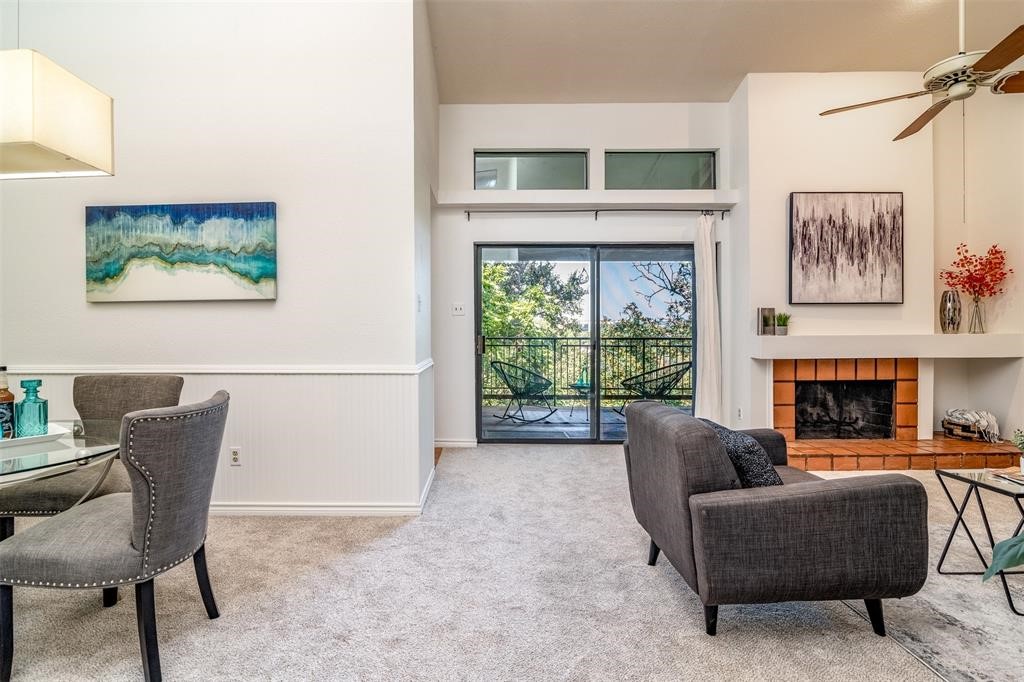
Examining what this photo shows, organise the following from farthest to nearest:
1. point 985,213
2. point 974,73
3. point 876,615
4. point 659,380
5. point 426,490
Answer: point 659,380
point 985,213
point 426,490
point 974,73
point 876,615

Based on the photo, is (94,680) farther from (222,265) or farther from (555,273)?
(555,273)

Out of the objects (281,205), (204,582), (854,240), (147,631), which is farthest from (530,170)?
(147,631)

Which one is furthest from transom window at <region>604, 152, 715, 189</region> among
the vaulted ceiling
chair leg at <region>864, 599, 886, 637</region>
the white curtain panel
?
chair leg at <region>864, 599, 886, 637</region>

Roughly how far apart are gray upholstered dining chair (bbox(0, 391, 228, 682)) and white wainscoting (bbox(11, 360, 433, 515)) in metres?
1.44

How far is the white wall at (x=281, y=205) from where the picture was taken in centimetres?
316

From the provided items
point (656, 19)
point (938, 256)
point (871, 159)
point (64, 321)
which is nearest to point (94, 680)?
point (64, 321)

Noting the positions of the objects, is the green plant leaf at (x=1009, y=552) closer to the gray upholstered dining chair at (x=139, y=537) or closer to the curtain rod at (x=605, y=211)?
the gray upholstered dining chair at (x=139, y=537)

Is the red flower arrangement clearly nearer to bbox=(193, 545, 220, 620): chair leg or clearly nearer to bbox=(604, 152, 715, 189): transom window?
bbox=(604, 152, 715, 189): transom window

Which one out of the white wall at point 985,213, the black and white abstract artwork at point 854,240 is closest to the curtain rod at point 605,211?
the black and white abstract artwork at point 854,240

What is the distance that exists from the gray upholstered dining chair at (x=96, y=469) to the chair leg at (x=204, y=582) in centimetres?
46

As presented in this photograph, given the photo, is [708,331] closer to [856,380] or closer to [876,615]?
[856,380]

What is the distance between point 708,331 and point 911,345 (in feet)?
5.22

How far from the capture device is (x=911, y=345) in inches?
168

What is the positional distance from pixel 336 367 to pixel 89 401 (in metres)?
1.21
